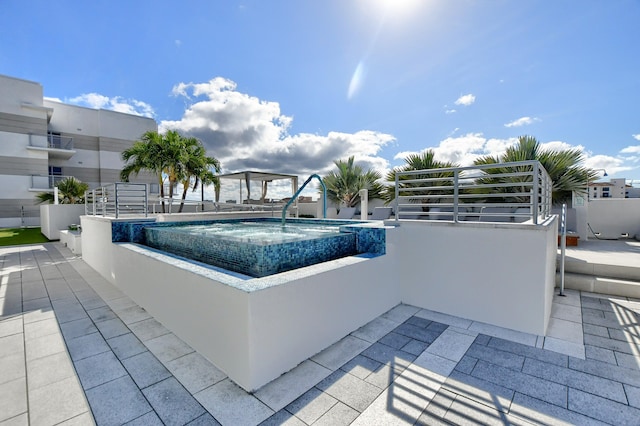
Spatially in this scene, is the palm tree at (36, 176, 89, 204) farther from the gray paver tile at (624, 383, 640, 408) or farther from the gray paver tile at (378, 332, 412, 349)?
the gray paver tile at (624, 383, 640, 408)

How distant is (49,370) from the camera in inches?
95.4

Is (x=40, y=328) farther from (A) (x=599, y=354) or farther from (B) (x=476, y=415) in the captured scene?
(A) (x=599, y=354)

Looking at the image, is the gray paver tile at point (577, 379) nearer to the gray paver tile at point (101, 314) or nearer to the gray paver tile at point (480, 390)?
the gray paver tile at point (480, 390)

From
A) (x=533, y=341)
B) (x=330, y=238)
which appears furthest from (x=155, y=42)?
(x=533, y=341)

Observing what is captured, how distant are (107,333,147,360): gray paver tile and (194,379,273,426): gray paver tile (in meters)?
1.10

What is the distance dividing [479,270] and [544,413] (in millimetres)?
1686

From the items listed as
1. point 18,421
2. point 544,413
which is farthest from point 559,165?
point 18,421

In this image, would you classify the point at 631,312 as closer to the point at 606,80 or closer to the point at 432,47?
the point at 606,80

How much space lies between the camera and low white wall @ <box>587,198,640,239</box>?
8.30 meters

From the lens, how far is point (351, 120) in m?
11.4

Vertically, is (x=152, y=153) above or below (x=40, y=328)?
above

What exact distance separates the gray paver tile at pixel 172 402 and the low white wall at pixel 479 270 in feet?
8.90

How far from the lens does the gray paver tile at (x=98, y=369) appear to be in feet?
7.41

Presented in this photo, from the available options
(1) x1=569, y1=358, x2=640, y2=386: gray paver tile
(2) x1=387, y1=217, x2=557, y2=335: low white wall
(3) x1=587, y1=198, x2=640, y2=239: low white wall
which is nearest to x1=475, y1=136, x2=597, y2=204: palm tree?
(3) x1=587, y1=198, x2=640, y2=239: low white wall
